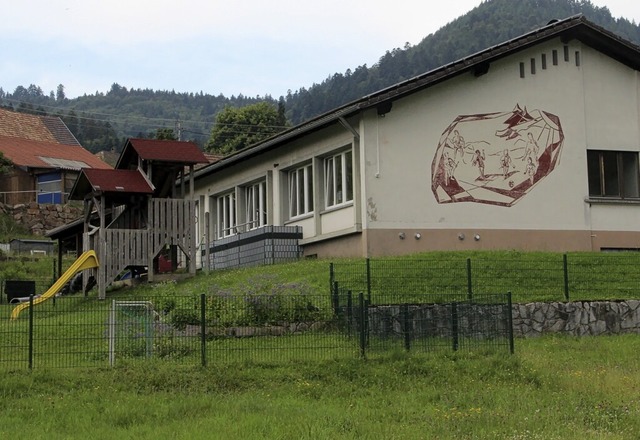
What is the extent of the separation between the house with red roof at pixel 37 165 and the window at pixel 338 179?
91.5 feet

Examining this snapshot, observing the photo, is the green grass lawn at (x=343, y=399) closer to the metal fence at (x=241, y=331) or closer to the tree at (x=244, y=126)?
the metal fence at (x=241, y=331)

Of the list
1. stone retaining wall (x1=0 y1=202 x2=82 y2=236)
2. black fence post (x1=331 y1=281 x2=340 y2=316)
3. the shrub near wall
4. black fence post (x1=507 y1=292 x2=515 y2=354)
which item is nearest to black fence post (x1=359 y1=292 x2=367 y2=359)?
black fence post (x1=331 y1=281 x2=340 y2=316)

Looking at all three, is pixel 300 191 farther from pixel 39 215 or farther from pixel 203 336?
pixel 39 215

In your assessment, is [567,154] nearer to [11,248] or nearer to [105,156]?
[11,248]

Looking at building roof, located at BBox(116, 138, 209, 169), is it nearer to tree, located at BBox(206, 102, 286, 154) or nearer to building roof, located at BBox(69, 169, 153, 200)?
building roof, located at BBox(69, 169, 153, 200)

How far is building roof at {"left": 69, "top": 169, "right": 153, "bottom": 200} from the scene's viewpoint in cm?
2817

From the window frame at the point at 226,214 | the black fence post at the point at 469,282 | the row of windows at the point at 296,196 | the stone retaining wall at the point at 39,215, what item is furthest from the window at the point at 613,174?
the stone retaining wall at the point at 39,215

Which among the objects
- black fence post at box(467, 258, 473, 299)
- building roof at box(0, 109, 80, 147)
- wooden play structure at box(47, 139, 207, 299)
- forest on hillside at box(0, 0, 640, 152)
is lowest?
black fence post at box(467, 258, 473, 299)

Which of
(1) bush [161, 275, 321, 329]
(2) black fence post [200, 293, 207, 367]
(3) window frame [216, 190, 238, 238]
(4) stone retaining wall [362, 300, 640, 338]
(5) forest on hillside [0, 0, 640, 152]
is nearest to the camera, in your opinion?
(2) black fence post [200, 293, 207, 367]

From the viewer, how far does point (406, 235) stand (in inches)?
1101

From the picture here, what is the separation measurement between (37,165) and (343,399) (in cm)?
4885

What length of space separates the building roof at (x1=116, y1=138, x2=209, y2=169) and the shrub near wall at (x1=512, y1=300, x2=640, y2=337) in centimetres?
1228

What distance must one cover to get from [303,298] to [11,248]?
3392 centimetres

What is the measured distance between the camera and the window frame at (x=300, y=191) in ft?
103
